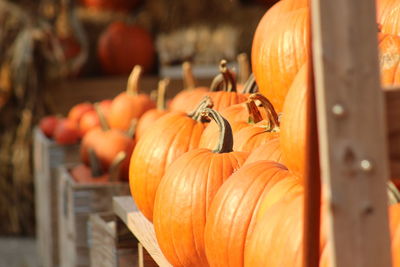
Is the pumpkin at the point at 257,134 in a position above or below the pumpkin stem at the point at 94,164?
above

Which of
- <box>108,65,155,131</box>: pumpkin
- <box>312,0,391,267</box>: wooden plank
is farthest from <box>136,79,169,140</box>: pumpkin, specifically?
<box>312,0,391,267</box>: wooden plank

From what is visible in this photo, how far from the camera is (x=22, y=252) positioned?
5.02 m

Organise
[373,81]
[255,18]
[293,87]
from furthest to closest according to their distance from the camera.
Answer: [255,18]
[293,87]
[373,81]

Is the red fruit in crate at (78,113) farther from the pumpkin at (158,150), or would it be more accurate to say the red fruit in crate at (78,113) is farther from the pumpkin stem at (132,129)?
the pumpkin at (158,150)

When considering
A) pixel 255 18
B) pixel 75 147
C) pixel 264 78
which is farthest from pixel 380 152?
pixel 255 18

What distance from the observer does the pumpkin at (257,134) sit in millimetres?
1820

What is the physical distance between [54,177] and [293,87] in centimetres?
276

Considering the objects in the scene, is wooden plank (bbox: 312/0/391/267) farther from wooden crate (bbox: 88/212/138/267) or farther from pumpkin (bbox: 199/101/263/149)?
wooden crate (bbox: 88/212/138/267)

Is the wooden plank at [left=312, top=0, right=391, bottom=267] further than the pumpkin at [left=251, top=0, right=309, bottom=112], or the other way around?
the pumpkin at [left=251, top=0, right=309, bottom=112]

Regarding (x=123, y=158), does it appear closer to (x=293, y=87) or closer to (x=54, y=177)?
(x=54, y=177)

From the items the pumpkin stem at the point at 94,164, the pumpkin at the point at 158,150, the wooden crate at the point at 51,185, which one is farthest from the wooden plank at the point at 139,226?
the wooden crate at the point at 51,185

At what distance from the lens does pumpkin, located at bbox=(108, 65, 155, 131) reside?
364cm

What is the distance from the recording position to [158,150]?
81.7 inches

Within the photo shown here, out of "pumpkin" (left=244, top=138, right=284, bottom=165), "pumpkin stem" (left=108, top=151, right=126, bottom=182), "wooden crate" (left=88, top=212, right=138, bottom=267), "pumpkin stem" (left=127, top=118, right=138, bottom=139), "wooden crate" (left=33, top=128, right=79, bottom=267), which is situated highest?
"pumpkin" (left=244, top=138, right=284, bottom=165)
